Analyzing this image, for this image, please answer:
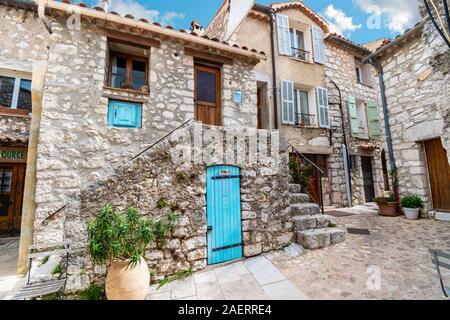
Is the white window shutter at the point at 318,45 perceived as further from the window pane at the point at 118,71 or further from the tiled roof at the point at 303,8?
the window pane at the point at 118,71

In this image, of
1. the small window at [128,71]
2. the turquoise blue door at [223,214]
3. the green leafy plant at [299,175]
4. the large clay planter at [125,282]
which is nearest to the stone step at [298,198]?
the green leafy plant at [299,175]

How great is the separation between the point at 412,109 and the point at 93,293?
356 inches

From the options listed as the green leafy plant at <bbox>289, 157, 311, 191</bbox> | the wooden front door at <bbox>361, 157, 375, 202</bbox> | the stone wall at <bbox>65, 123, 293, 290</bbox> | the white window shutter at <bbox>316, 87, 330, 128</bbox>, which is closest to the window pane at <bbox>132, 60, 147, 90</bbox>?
the stone wall at <bbox>65, 123, 293, 290</bbox>

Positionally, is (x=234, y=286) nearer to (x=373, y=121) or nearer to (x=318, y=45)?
(x=318, y=45)

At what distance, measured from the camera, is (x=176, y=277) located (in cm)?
314

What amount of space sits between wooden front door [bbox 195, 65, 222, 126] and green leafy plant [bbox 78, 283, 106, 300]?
4.37 m

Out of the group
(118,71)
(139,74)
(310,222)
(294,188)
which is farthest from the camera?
(139,74)

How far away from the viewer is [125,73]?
209 inches

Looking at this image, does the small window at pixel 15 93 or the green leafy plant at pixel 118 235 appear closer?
the green leafy plant at pixel 118 235

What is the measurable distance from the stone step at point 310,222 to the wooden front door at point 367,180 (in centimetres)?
617

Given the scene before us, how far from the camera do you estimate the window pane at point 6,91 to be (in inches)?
245

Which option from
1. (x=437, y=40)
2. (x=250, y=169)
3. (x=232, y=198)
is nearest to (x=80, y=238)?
(x=232, y=198)

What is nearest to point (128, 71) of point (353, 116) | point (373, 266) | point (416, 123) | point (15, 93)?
point (15, 93)

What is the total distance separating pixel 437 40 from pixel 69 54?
7.09 meters
